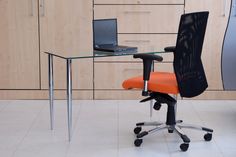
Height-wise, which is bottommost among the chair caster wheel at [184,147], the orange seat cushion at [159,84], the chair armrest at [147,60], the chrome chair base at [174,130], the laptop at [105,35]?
the chair caster wheel at [184,147]

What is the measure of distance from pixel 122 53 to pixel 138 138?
0.68m

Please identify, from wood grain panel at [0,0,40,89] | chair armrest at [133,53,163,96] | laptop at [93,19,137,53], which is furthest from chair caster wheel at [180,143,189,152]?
wood grain panel at [0,0,40,89]

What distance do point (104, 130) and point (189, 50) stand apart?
3.49ft

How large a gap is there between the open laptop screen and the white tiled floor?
77cm

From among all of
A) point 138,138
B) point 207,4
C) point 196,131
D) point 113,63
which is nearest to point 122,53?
point 138,138

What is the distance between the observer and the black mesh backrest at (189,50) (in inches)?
110

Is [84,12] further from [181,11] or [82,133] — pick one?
[82,133]

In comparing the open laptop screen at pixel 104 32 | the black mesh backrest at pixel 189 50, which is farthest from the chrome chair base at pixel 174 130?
the open laptop screen at pixel 104 32

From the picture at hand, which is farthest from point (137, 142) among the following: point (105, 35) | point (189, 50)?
point (105, 35)

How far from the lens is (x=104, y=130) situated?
3.38 m

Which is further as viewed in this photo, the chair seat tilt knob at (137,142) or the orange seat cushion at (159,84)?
the chair seat tilt knob at (137,142)

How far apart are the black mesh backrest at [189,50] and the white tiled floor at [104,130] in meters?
0.50

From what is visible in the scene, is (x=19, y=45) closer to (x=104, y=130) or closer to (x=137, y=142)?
(x=104, y=130)

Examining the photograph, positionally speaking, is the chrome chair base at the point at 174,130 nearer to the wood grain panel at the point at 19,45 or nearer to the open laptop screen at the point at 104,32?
the open laptop screen at the point at 104,32
